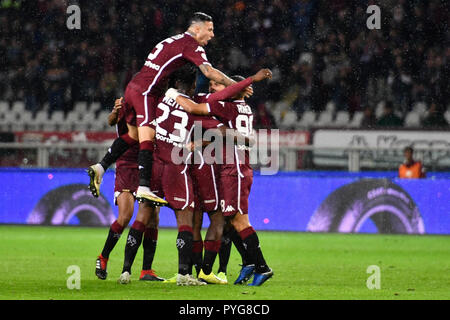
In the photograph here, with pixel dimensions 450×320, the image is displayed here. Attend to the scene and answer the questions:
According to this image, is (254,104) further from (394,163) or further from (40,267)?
(40,267)

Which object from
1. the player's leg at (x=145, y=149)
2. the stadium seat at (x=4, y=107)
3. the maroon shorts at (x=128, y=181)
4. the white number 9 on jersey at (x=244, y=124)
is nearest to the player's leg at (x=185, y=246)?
the player's leg at (x=145, y=149)

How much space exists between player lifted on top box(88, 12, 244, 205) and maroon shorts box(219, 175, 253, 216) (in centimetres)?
61

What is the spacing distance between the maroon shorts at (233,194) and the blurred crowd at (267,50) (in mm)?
11772

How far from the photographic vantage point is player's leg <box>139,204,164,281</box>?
9.30m

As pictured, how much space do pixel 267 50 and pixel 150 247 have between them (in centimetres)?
1402

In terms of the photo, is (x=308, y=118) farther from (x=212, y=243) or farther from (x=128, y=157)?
(x=212, y=243)

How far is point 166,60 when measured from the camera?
9211 millimetres

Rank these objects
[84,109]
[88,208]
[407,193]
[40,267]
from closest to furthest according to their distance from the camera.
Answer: [40,267] → [407,193] → [88,208] → [84,109]

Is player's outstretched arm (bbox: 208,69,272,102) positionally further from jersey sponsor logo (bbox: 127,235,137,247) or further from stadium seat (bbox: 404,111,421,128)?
stadium seat (bbox: 404,111,421,128)

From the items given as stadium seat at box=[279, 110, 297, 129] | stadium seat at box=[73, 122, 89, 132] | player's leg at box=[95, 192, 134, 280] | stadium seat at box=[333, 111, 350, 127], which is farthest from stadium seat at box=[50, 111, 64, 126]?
player's leg at box=[95, 192, 134, 280]

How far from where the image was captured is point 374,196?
16.4m

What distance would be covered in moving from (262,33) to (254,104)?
246cm

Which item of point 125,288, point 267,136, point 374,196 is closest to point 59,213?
point 267,136

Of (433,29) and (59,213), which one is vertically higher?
(433,29)
